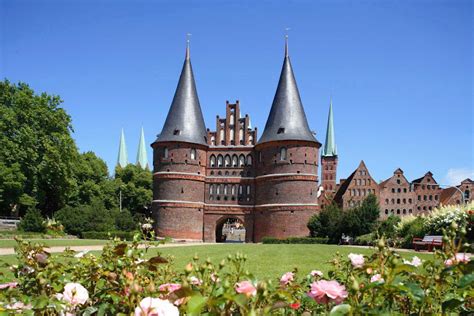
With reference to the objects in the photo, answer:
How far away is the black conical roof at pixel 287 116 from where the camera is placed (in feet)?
131

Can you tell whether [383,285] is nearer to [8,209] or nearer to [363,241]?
[363,241]

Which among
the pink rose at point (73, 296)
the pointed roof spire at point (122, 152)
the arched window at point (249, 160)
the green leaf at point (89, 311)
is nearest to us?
the pink rose at point (73, 296)

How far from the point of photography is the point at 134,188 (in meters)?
57.2

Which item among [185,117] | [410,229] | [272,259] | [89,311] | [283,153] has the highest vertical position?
[185,117]

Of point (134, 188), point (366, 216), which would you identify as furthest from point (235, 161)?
point (134, 188)

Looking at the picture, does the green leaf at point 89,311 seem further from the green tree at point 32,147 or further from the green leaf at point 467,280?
the green tree at point 32,147

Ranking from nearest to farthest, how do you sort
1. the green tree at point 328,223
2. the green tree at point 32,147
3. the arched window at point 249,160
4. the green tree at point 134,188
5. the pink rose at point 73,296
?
the pink rose at point 73,296 < the green tree at point 32,147 < the green tree at point 328,223 < the arched window at point 249,160 < the green tree at point 134,188

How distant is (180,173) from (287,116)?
10529 millimetres

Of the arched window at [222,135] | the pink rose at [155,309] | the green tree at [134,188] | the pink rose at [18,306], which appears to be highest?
the arched window at [222,135]

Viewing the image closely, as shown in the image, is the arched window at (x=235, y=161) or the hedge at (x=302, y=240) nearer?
the hedge at (x=302, y=240)

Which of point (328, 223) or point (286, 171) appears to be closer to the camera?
point (328, 223)

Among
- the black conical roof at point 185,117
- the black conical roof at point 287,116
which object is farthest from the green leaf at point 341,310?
the black conical roof at point 185,117

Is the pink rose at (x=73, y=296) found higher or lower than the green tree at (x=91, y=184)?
lower

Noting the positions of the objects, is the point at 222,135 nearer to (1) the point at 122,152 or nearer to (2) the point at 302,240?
(2) the point at 302,240
